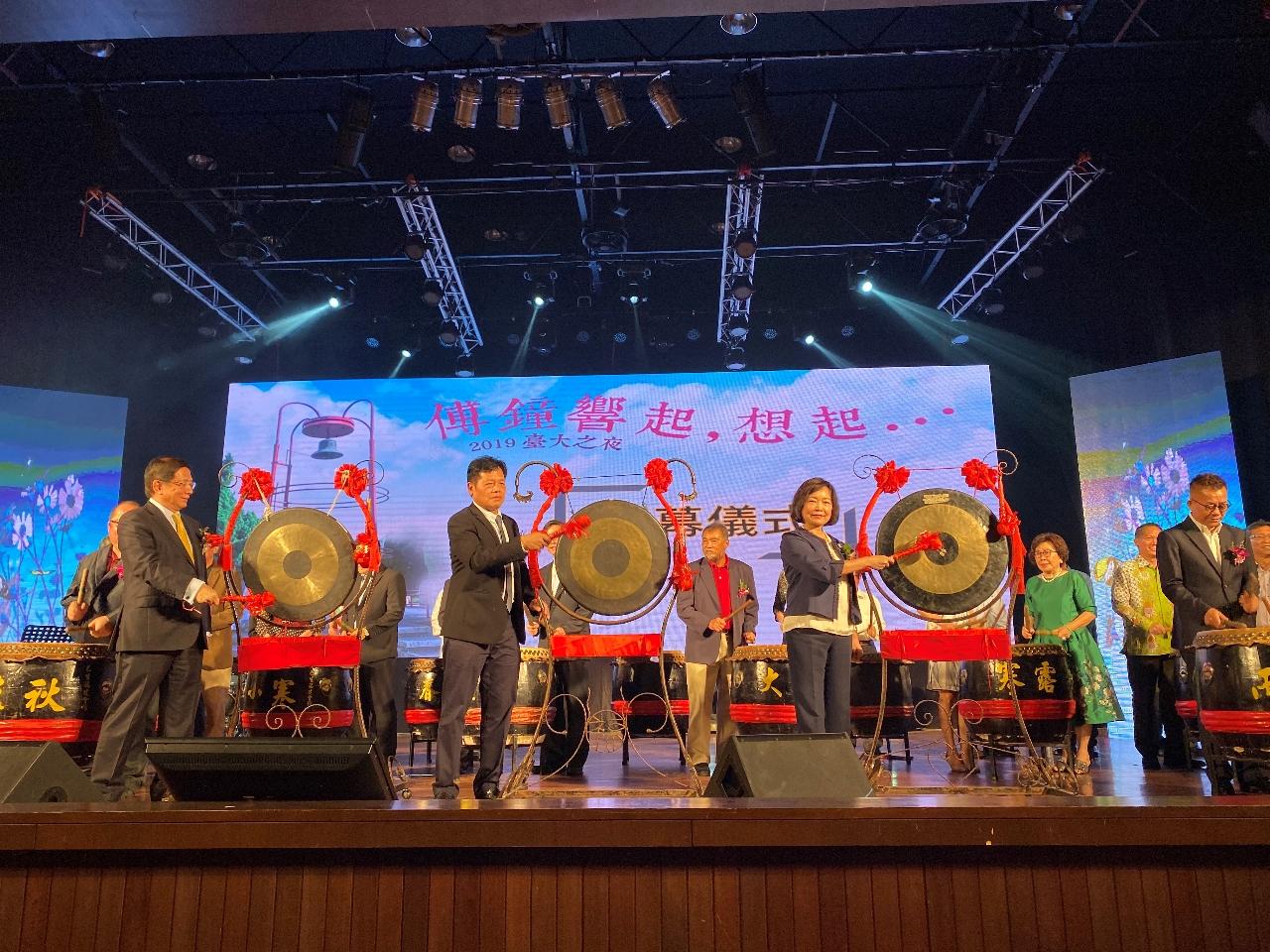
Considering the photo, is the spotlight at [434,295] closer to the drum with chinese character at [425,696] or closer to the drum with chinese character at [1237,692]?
the drum with chinese character at [425,696]

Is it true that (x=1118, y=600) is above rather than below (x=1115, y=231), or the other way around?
below

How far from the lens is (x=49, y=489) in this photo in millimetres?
8961

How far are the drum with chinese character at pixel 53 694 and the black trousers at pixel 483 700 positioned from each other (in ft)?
5.27

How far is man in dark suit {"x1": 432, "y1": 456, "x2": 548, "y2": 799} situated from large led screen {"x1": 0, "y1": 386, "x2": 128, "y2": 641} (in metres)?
6.73

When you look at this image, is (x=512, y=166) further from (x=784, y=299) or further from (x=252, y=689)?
(x=252, y=689)

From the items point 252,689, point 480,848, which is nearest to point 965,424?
point 252,689

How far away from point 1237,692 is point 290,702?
409cm

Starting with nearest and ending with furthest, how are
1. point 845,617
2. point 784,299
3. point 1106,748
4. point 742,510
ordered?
point 845,617
point 1106,748
point 742,510
point 784,299

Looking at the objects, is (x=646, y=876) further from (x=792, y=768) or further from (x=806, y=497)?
(x=806, y=497)

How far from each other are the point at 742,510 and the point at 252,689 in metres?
5.29

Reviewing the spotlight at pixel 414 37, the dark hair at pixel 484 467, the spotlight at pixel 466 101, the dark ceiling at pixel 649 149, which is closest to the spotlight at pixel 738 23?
the dark ceiling at pixel 649 149

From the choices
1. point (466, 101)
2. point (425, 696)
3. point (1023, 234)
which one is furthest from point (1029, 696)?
point (1023, 234)

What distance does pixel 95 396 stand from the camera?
9320 millimetres

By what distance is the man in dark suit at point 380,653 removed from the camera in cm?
574
